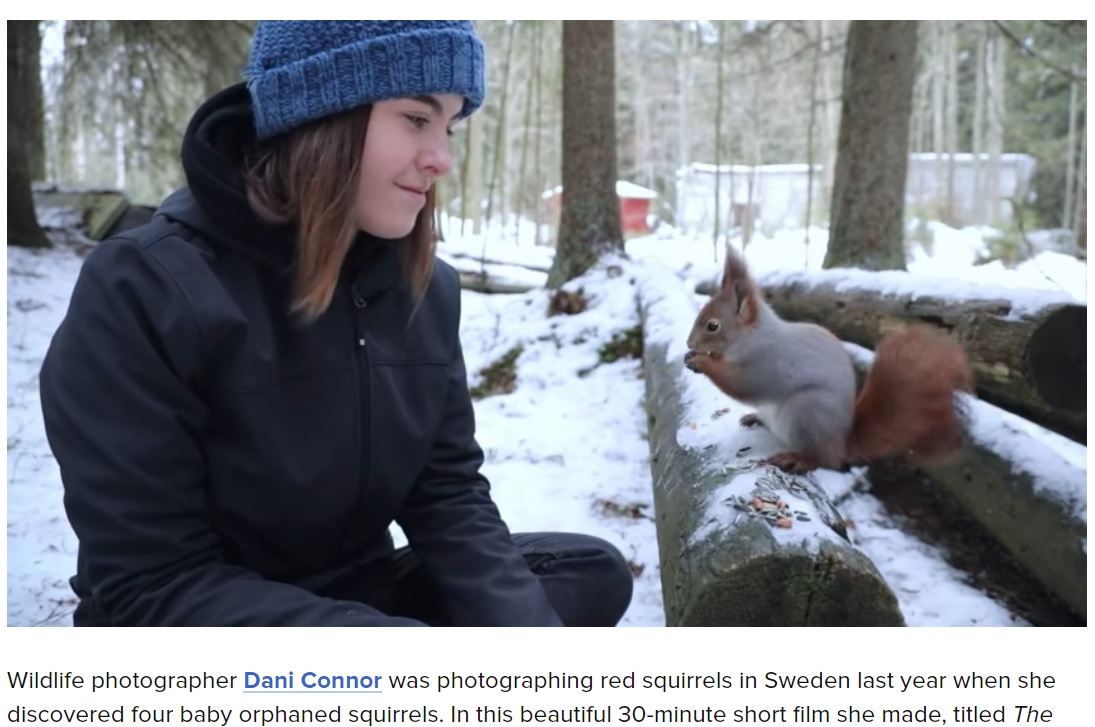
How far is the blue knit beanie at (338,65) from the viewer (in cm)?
94

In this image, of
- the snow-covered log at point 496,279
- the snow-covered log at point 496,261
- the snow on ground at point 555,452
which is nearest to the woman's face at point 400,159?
the snow on ground at point 555,452

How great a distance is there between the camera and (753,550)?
98cm

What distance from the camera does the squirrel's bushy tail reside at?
4.67 ft

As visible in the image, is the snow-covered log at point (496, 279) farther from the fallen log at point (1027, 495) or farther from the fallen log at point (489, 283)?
the fallen log at point (1027, 495)

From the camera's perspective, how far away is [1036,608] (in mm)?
1785

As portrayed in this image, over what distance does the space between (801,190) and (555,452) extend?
469 inches

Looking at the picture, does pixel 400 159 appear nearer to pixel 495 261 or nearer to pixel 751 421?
pixel 751 421

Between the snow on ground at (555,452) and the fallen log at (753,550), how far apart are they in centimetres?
19

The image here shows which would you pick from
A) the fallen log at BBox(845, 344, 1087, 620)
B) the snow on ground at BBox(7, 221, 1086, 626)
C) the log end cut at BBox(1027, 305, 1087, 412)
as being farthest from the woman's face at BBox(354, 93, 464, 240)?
the log end cut at BBox(1027, 305, 1087, 412)

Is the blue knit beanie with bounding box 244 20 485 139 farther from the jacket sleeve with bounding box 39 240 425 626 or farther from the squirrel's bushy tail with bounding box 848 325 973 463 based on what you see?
the squirrel's bushy tail with bounding box 848 325 973 463
